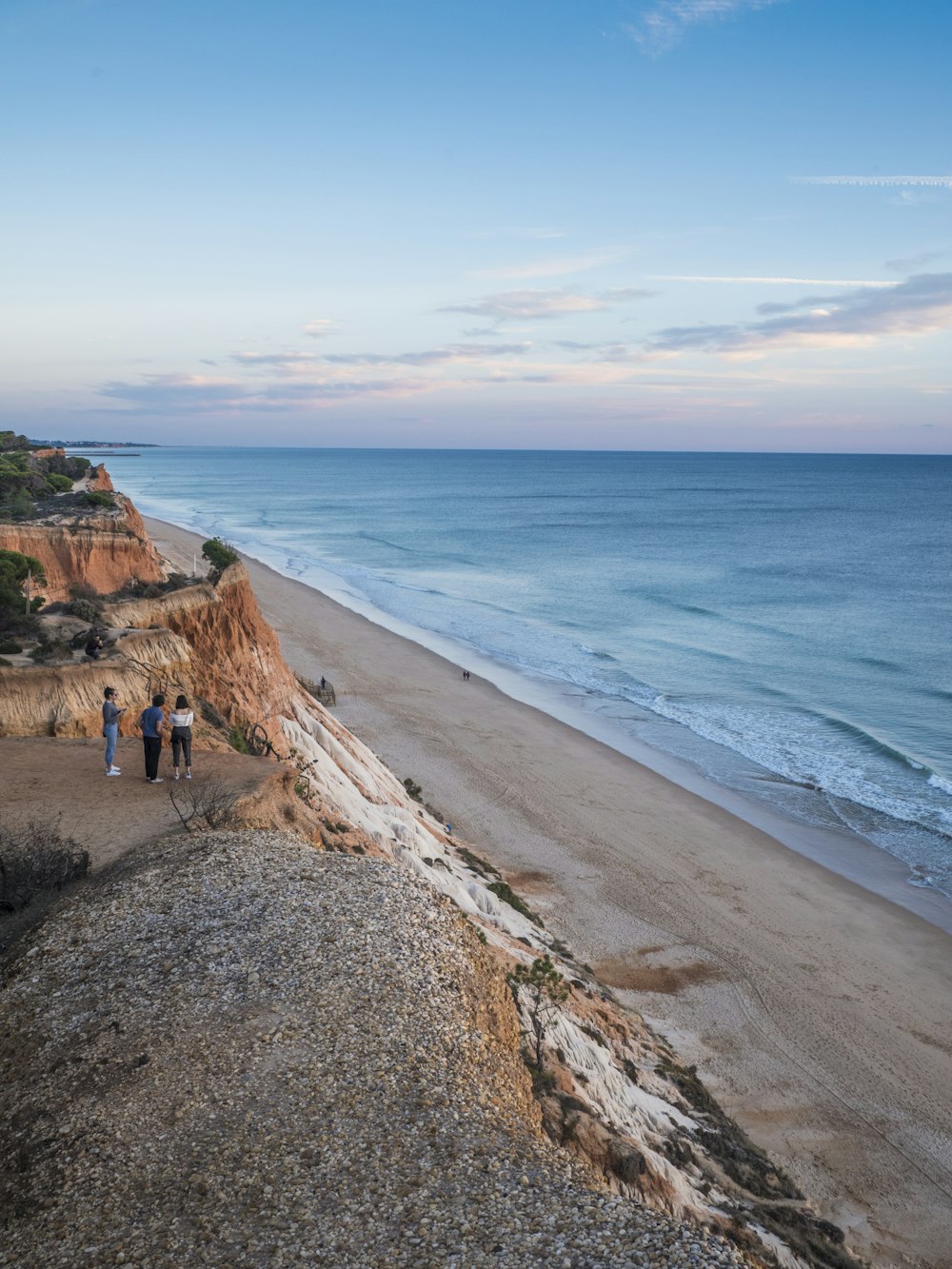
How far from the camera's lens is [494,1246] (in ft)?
19.1

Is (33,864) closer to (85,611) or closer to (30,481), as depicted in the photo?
(85,611)

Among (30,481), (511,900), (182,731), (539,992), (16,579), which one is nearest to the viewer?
(539,992)

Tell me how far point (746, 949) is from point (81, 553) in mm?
25354

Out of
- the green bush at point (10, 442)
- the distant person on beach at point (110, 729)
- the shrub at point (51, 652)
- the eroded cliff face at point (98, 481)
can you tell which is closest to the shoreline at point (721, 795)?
the distant person on beach at point (110, 729)

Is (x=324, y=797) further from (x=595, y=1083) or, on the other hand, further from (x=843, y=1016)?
(x=843, y=1016)

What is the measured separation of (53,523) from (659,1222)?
3293 cm

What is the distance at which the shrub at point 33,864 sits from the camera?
10281mm

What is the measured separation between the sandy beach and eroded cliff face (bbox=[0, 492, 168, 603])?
9.55m

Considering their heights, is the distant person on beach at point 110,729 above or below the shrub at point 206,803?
above

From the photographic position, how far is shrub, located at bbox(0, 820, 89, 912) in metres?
10.3

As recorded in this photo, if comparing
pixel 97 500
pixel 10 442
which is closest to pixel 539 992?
pixel 97 500

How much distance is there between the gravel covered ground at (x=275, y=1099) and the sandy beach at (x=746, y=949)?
300 inches

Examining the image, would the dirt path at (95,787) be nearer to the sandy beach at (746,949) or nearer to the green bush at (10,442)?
the sandy beach at (746,949)

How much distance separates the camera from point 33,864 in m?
10.6
